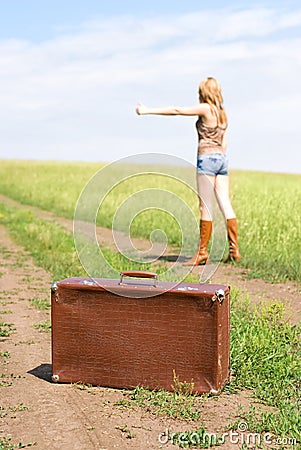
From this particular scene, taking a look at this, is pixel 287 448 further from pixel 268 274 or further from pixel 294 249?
pixel 294 249

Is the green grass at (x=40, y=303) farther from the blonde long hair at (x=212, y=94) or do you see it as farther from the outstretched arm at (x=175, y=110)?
the blonde long hair at (x=212, y=94)

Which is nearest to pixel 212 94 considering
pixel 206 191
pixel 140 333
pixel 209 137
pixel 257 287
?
pixel 209 137

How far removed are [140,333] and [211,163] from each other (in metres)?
5.04

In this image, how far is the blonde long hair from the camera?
9109 mm

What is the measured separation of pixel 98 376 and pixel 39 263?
5.35 meters

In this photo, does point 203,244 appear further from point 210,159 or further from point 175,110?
point 175,110

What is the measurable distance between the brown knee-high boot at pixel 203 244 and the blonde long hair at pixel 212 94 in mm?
1254

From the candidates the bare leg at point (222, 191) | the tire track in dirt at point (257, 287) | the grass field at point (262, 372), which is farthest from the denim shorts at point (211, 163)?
the grass field at point (262, 372)

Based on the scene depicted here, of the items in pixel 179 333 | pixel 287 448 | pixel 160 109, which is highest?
pixel 160 109

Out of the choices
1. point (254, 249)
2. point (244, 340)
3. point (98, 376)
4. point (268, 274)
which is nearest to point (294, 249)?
point (254, 249)

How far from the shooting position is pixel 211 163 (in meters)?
9.33

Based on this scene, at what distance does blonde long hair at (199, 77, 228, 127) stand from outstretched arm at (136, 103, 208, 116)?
0.40 ft

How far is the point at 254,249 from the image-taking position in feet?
33.4

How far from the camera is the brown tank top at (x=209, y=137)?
30.2 feet
